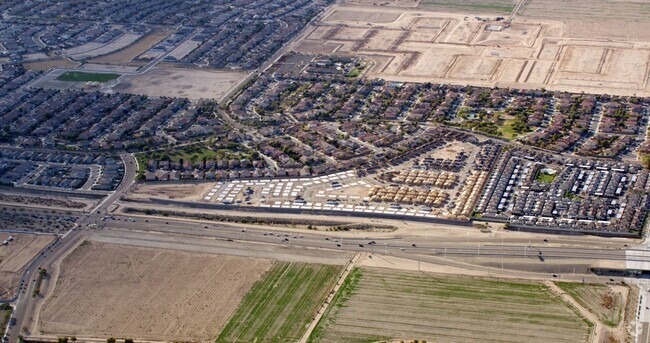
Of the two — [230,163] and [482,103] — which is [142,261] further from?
[482,103]

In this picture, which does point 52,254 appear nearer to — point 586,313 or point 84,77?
point 586,313

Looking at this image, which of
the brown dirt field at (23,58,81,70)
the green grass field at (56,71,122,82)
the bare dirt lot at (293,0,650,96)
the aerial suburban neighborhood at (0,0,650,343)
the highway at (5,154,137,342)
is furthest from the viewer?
the brown dirt field at (23,58,81,70)

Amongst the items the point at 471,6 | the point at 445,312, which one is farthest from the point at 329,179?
the point at 471,6

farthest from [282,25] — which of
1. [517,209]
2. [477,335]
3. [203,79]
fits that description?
[477,335]

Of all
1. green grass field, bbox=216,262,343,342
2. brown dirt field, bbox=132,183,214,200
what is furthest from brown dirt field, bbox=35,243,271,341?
brown dirt field, bbox=132,183,214,200

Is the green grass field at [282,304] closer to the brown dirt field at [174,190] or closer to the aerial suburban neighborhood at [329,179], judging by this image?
the aerial suburban neighborhood at [329,179]

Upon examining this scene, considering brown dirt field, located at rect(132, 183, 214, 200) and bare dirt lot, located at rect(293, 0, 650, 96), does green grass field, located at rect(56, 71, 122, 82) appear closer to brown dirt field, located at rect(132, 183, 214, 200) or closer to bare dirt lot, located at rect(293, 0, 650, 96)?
bare dirt lot, located at rect(293, 0, 650, 96)
